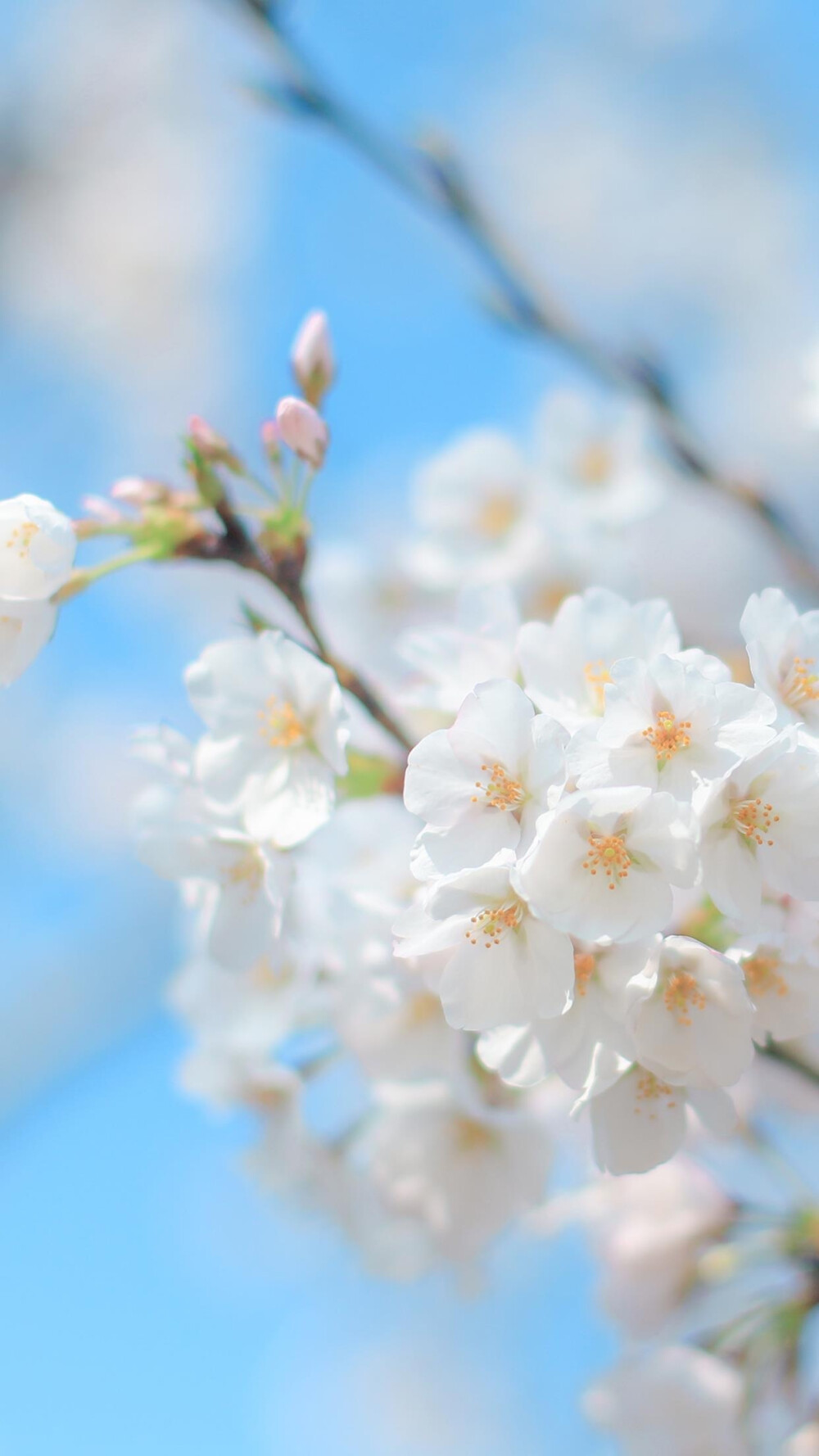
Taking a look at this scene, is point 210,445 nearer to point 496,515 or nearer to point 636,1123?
point 636,1123

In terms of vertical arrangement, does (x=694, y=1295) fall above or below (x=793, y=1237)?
below

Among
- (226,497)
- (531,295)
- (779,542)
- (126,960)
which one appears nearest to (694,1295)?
(779,542)

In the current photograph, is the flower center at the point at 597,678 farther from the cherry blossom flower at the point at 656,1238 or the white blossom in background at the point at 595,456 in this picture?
the white blossom in background at the point at 595,456

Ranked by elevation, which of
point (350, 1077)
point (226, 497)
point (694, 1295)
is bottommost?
point (350, 1077)

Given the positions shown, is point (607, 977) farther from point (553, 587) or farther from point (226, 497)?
point (553, 587)

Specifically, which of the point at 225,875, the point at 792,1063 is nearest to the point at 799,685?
the point at 792,1063

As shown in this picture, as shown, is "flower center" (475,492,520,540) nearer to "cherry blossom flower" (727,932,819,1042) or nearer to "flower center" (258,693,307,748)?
"flower center" (258,693,307,748)

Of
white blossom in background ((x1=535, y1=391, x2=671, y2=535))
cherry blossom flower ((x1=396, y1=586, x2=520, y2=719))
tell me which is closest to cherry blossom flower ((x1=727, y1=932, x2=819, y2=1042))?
cherry blossom flower ((x1=396, y1=586, x2=520, y2=719))

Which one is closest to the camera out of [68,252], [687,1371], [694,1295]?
[687,1371]
